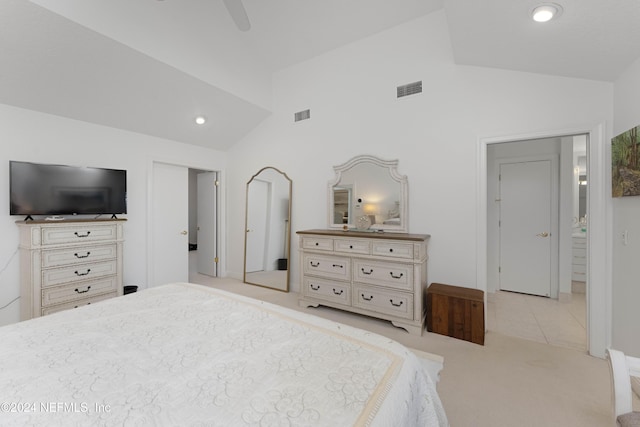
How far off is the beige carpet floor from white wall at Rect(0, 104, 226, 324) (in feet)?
11.8

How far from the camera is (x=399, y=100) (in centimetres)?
322

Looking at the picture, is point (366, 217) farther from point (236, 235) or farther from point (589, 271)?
point (236, 235)

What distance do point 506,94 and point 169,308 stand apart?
3392mm

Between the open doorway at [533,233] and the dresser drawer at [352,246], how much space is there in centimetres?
171

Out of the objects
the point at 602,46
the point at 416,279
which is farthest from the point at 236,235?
the point at 602,46

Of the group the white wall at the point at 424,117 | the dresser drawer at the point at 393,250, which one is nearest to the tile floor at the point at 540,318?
the white wall at the point at 424,117

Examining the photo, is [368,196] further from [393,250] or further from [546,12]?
[546,12]

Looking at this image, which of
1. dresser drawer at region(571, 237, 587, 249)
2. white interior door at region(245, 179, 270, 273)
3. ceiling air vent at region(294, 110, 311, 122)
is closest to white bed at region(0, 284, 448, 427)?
white interior door at region(245, 179, 270, 273)

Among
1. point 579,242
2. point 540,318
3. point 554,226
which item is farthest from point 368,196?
point 579,242

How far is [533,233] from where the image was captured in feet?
12.5

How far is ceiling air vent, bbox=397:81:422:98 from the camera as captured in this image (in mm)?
→ 3104

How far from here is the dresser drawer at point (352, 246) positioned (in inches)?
117

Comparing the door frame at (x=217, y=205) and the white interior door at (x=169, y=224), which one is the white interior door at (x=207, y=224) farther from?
the white interior door at (x=169, y=224)

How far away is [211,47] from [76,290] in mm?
3202
